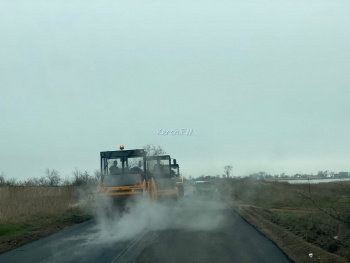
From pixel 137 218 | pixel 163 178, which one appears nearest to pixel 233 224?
pixel 137 218

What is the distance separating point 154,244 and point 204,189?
32.3 meters

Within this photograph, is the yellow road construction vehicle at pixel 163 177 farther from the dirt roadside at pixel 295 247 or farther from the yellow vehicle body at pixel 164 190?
the dirt roadside at pixel 295 247

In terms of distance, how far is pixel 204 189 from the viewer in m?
46.3

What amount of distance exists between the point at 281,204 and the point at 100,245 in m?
24.5

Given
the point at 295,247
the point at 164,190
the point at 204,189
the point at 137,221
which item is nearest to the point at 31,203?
the point at 137,221

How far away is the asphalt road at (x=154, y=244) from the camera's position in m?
11.8

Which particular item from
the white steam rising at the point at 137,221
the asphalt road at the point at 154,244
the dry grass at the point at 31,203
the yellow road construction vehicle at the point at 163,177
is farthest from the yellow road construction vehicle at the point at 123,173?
the yellow road construction vehicle at the point at 163,177

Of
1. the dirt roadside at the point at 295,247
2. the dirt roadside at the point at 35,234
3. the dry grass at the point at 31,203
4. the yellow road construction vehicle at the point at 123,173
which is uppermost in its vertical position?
the yellow road construction vehicle at the point at 123,173

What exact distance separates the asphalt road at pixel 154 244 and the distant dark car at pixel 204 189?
80.9ft

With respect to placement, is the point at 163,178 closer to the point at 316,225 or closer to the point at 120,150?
the point at 120,150

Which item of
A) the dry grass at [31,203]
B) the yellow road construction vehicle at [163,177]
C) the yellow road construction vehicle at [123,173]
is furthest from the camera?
the yellow road construction vehicle at [163,177]

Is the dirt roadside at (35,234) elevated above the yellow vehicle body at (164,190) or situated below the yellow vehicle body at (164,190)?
below

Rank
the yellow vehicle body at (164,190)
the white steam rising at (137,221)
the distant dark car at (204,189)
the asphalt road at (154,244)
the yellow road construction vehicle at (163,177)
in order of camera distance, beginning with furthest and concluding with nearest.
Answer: the distant dark car at (204,189), the yellow vehicle body at (164,190), the yellow road construction vehicle at (163,177), the white steam rising at (137,221), the asphalt road at (154,244)

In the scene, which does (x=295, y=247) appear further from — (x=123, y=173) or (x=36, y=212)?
(x=36, y=212)
